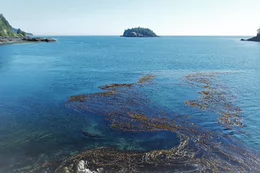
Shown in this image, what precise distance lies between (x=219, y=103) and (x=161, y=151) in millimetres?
19781

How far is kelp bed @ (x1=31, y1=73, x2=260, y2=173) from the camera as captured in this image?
2008cm

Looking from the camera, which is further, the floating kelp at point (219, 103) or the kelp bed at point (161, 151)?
the floating kelp at point (219, 103)

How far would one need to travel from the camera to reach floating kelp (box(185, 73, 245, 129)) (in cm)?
3086

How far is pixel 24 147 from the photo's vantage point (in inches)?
916

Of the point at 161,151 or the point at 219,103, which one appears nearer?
the point at 161,151

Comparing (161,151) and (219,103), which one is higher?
(219,103)

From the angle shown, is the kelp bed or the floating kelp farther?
the floating kelp

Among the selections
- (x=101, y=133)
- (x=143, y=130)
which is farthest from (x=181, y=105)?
(x=101, y=133)

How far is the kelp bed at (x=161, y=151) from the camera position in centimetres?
2008

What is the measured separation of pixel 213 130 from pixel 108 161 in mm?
14472

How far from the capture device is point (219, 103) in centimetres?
3772

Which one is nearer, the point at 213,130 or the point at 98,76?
the point at 213,130

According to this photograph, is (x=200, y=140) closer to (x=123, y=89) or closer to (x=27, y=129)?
(x=27, y=129)

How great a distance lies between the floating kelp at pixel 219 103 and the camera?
30859 mm
